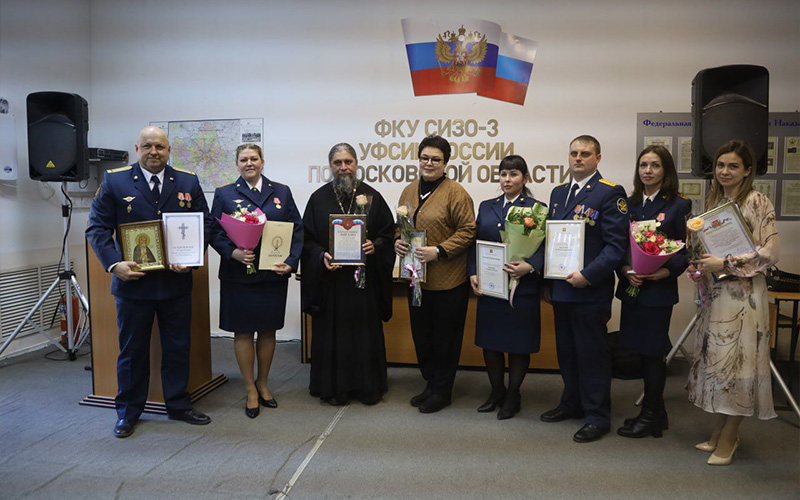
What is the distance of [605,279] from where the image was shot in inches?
108

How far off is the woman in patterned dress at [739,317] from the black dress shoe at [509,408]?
3.36 ft

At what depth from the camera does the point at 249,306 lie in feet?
10.2

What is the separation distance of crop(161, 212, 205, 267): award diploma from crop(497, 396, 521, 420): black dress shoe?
6.65 ft

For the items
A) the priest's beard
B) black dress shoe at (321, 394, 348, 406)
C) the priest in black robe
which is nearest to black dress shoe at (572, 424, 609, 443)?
the priest in black robe

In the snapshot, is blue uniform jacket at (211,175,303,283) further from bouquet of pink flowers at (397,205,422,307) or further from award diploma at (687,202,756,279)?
award diploma at (687,202,756,279)

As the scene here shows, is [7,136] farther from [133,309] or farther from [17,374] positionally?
[133,309]

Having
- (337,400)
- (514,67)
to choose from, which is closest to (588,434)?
(337,400)

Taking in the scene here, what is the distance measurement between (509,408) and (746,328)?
1.37 m

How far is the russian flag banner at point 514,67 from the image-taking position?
14.9 feet

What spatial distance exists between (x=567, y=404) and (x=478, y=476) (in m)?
0.95

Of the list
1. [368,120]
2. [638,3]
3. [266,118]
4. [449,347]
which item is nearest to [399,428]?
[449,347]

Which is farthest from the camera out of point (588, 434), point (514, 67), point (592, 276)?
point (514, 67)

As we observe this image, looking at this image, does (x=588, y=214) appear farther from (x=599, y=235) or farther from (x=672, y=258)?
(x=672, y=258)

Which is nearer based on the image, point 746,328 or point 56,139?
point 746,328
